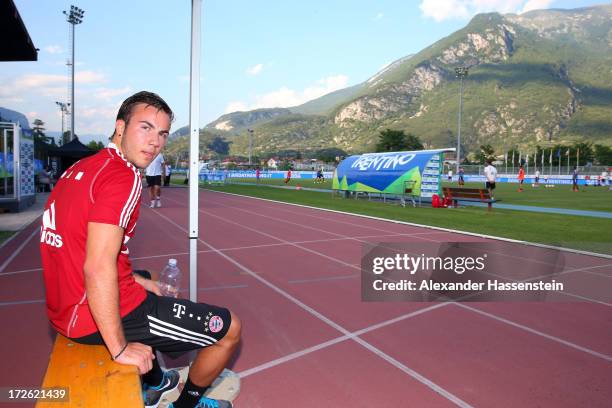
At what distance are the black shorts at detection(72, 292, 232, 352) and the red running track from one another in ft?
3.23

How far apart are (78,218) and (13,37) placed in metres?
11.1

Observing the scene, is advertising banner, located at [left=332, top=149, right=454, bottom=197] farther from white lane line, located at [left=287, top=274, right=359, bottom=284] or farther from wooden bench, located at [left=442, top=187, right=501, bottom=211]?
white lane line, located at [left=287, top=274, right=359, bottom=284]

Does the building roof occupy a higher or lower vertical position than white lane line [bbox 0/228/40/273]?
higher

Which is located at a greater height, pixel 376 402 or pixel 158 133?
pixel 158 133

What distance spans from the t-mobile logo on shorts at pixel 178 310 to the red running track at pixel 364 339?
113 cm

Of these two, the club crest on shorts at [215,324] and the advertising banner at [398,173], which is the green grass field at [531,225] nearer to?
the advertising banner at [398,173]

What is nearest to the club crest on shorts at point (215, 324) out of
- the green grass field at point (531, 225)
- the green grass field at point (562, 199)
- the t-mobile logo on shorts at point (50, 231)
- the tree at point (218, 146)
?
the t-mobile logo on shorts at point (50, 231)

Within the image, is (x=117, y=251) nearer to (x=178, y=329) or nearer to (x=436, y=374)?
(x=178, y=329)

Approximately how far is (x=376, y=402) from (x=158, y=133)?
2.34 m

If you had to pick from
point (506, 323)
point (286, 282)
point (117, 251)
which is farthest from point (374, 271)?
point (117, 251)

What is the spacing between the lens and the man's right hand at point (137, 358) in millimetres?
2008

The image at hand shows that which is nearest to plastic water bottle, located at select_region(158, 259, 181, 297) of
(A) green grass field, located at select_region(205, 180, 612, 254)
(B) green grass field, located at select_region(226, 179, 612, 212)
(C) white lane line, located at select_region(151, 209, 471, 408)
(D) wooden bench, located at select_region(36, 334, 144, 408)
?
(D) wooden bench, located at select_region(36, 334, 144, 408)

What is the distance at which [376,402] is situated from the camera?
3148 mm

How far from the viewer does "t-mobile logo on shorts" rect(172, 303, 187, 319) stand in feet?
7.69
